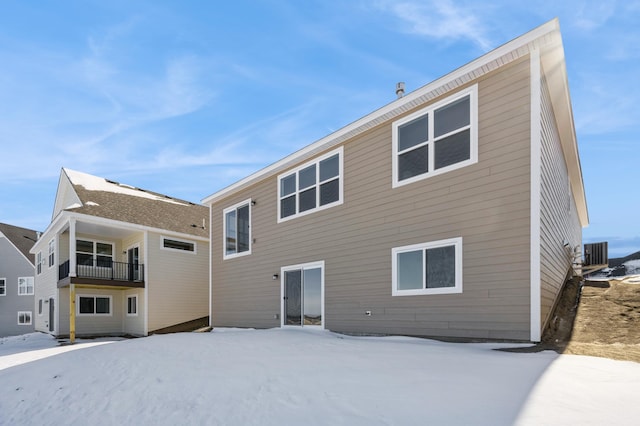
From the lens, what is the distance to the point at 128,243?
20.1 metres

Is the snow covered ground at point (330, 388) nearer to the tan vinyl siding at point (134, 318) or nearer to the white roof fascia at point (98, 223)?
the white roof fascia at point (98, 223)

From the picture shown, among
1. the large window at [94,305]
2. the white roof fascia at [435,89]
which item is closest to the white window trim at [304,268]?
the white roof fascia at [435,89]

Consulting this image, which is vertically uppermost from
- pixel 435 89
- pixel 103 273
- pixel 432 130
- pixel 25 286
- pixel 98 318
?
pixel 435 89

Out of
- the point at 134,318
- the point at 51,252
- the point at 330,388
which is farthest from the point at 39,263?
the point at 330,388

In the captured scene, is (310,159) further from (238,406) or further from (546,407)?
(546,407)

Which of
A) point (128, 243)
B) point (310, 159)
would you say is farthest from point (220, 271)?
point (128, 243)

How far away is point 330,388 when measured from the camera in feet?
14.0

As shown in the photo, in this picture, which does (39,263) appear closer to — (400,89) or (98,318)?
(98,318)

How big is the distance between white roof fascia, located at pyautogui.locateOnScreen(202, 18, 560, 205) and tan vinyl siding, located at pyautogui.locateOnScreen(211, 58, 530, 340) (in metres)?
0.22

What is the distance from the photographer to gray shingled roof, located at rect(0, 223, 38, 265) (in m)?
29.4

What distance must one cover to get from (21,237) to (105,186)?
15816 mm

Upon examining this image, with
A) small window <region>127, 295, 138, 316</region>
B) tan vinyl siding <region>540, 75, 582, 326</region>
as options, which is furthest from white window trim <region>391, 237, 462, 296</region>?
small window <region>127, 295, 138, 316</region>

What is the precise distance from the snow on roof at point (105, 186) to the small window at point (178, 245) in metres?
3.72

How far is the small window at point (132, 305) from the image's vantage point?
750 inches
